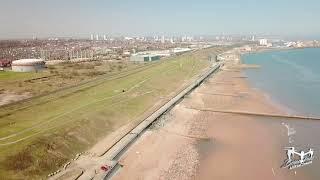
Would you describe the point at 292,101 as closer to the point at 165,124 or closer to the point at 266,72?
the point at 165,124

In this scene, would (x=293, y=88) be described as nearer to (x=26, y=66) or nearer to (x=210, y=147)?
(x=210, y=147)

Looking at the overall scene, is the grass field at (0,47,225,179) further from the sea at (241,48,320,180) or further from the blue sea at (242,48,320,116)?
the blue sea at (242,48,320,116)

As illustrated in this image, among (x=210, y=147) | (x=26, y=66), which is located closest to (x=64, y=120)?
(x=210, y=147)

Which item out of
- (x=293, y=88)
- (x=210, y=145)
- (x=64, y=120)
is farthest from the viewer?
(x=293, y=88)

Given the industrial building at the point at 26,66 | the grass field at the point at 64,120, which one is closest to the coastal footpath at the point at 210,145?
the grass field at the point at 64,120

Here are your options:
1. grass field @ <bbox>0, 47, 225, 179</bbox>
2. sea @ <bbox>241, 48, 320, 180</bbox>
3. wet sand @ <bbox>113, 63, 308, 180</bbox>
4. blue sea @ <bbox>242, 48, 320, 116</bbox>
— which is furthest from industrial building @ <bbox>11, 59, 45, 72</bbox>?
blue sea @ <bbox>242, 48, 320, 116</bbox>

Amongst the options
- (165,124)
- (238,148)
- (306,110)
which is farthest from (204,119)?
(306,110)
